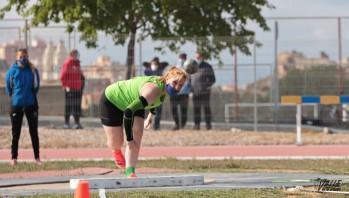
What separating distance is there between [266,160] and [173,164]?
249 centimetres

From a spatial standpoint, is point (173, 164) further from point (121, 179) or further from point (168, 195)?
point (168, 195)

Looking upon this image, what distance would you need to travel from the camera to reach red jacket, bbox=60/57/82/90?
23.7 m

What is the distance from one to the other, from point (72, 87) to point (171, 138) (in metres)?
2.97

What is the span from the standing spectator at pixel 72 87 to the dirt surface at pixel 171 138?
0.48 meters

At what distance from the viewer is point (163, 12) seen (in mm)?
27297

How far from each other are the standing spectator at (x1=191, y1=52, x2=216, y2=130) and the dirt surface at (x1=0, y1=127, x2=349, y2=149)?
496 mm

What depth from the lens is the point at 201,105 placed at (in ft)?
79.9

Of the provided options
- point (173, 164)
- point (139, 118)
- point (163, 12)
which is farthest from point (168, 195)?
point (163, 12)

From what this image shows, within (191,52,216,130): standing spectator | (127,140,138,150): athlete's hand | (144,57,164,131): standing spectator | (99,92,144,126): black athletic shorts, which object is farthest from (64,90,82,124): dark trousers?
(127,140,138,150): athlete's hand

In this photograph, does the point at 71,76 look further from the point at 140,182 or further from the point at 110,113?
the point at 140,182

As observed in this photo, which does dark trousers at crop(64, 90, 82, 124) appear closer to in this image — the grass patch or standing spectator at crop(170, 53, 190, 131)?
standing spectator at crop(170, 53, 190, 131)

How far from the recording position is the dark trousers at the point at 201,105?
2425 centimetres

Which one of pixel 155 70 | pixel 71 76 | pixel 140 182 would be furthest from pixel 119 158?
pixel 71 76

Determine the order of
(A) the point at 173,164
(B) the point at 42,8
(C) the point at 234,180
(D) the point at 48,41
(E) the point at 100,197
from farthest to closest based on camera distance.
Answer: (B) the point at 42,8
(D) the point at 48,41
(A) the point at 173,164
(C) the point at 234,180
(E) the point at 100,197
